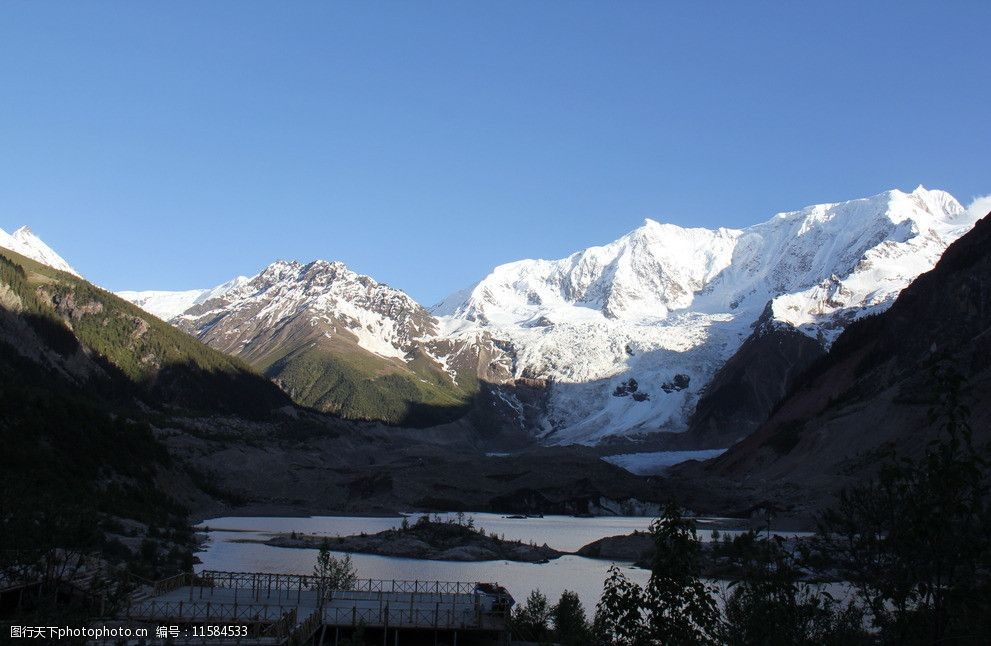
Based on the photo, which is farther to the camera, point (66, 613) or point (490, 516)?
point (490, 516)

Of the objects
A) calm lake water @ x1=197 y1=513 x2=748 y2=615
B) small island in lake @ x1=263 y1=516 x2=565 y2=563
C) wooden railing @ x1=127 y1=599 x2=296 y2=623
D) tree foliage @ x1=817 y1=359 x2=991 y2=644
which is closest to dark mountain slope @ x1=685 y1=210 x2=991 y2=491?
calm lake water @ x1=197 y1=513 x2=748 y2=615

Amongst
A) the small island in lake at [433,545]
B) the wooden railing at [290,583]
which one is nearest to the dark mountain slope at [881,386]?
the small island in lake at [433,545]

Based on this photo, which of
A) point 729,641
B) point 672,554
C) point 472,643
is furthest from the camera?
point 472,643

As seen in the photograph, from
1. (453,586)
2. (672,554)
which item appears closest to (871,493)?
(672,554)

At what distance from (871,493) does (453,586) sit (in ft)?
152

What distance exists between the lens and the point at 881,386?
157 meters

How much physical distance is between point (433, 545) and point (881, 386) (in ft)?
292

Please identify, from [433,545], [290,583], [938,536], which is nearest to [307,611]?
[290,583]

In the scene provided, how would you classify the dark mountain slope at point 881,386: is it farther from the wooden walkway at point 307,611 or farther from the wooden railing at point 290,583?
the wooden walkway at point 307,611

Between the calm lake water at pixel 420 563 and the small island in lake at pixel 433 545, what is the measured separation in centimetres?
196

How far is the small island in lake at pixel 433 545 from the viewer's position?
91669 millimetres

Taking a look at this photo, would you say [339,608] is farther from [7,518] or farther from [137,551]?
[137,551]

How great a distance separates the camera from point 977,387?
114 meters

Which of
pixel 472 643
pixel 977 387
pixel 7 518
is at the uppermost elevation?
pixel 977 387
